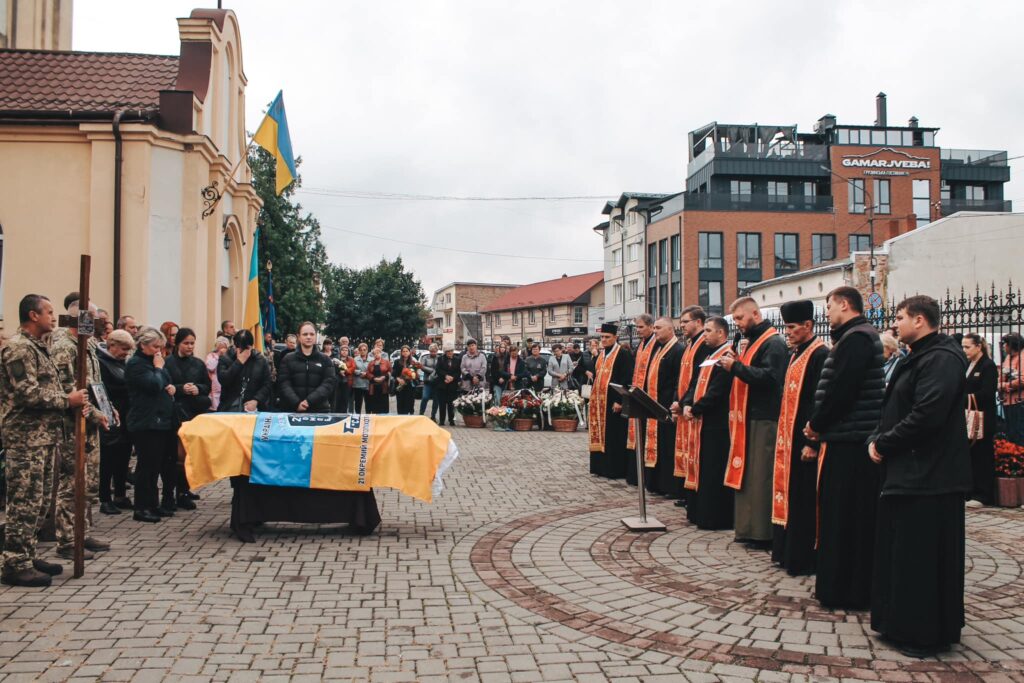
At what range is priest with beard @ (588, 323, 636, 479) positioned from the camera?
1145cm

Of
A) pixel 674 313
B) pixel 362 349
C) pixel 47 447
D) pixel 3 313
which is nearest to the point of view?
pixel 47 447

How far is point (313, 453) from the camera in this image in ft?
24.5

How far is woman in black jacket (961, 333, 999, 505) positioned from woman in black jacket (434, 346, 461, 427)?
1109cm

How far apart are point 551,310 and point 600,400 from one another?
71.4 metres

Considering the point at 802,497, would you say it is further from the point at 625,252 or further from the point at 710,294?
the point at 625,252

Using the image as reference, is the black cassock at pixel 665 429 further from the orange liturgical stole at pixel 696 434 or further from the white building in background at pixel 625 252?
the white building in background at pixel 625 252

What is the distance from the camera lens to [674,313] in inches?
2408

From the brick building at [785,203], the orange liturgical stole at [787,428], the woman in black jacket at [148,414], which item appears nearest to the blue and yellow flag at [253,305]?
the woman in black jacket at [148,414]

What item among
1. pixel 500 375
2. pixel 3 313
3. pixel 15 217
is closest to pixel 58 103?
pixel 15 217

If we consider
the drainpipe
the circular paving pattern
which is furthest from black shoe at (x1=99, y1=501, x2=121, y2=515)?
the drainpipe

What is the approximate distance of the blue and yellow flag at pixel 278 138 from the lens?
16.0 meters

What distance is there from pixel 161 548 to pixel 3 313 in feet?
35.6

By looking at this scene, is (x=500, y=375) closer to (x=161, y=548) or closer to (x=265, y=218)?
(x=161, y=548)

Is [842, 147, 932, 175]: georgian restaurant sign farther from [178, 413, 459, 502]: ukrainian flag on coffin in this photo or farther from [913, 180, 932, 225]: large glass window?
[178, 413, 459, 502]: ukrainian flag on coffin
